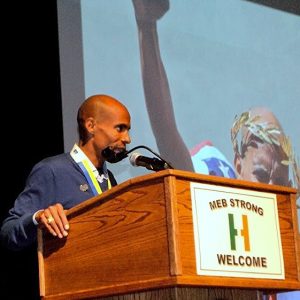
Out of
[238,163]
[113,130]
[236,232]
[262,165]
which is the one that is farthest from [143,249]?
[262,165]

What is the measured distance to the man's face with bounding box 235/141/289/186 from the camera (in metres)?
3.72

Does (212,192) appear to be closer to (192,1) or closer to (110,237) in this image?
(110,237)

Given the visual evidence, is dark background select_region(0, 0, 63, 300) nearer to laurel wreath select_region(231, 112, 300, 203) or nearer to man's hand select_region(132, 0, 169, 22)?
man's hand select_region(132, 0, 169, 22)

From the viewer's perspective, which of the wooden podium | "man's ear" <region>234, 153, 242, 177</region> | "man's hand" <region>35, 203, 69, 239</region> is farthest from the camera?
"man's ear" <region>234, 153, 242, 177</region>

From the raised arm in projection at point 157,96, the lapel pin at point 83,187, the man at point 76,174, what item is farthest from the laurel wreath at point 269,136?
the lapel pin at point 83,187

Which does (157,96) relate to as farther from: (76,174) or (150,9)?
(76,174)

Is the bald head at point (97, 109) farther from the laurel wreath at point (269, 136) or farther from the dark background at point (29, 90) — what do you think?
the laurel wreath at point (269, 136)

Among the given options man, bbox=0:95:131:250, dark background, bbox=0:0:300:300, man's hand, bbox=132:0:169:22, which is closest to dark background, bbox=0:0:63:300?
dark background, bbox=0:0:300:300

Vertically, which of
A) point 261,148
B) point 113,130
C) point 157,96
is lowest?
point 113,130

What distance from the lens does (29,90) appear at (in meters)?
3.43

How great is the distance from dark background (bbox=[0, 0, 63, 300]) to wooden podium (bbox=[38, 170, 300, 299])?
117 centimetres

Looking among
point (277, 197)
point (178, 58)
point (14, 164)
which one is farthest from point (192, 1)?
point (277, 197)

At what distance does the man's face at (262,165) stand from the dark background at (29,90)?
840 millimetres

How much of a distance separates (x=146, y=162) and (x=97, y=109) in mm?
488
